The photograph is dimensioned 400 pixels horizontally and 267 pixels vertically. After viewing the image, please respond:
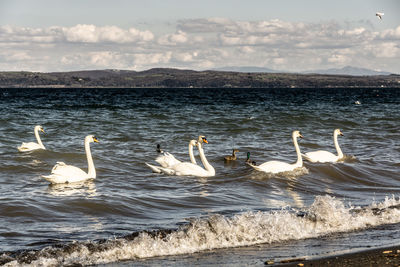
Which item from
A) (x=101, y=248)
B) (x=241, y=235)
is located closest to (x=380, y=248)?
(x=241, y=235)

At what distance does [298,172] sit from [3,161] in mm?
8014

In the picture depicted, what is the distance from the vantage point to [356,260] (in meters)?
6.36

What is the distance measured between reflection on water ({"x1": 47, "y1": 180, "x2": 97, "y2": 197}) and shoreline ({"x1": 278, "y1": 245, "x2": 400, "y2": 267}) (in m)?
5.86

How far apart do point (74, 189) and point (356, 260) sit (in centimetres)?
750

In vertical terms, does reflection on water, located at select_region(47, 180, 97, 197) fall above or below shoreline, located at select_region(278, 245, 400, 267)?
below

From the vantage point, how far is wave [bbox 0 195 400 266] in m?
7.04

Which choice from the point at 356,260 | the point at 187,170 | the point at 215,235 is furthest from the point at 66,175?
the point at 356,260

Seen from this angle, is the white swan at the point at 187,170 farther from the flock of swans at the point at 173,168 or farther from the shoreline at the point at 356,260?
the shoreline at the point at 356,260

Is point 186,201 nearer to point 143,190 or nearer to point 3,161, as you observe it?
point 143,190

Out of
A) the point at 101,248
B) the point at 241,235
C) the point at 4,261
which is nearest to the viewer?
the point at 4,261

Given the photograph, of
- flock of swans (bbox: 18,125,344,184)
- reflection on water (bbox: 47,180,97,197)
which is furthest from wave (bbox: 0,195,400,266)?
flock of swans (bbox: 18,125,344,184)

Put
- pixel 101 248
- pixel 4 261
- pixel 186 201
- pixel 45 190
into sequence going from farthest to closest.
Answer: pixel 45 190
pixel 186 201
pixel 101 248
pixel 4 261

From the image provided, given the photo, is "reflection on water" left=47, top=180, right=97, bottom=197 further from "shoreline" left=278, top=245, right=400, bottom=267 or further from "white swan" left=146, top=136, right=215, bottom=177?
"shoreline" left=278, top=245, right=400, bottom=267

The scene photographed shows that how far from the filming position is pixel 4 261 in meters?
6.80
